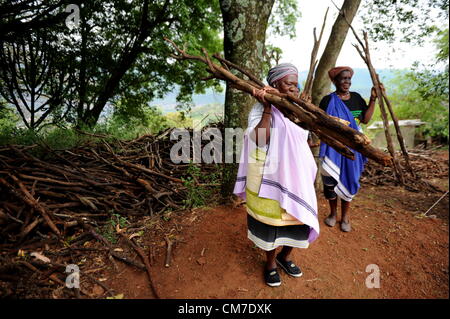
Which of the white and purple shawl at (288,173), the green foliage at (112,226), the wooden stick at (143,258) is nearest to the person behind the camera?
the white and purple shawl at (288,173)

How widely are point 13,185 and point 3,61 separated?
7691 millimetres

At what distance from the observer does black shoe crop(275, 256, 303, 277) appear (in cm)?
225

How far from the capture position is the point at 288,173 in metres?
1.96

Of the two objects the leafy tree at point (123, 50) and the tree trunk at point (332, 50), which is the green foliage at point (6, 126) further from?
the tree trunk at point (332, 50)

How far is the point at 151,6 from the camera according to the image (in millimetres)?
8789

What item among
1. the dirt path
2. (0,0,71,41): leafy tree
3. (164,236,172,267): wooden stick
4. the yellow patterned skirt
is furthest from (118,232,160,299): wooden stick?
(0,0,71,41): leafy tree

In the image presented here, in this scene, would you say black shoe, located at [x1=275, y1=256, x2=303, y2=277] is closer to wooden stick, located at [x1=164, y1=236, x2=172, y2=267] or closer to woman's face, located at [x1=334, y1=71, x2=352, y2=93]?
wooden stick, located at [x1=164, y1=236, x2=172, y2=267]

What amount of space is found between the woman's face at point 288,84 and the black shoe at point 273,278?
164 centimetres

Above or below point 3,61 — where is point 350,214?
below

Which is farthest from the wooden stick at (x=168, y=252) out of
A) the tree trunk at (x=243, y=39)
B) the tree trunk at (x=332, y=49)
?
the tree trunk at (x=332, y=49)

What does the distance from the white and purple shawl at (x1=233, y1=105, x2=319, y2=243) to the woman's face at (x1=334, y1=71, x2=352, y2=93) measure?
1388 mm

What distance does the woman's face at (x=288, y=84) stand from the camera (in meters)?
1.96
